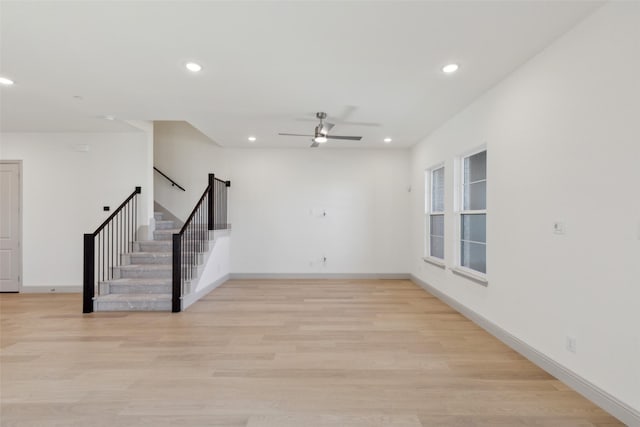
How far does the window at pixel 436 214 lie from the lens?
17.8ft

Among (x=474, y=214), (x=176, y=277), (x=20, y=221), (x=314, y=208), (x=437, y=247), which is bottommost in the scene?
(x=176, y=277)

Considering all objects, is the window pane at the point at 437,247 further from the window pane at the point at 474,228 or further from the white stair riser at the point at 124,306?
the white stair riser at the point at 124,306

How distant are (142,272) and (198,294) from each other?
0.95 meters

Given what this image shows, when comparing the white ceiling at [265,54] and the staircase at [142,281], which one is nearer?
the white ceiling at [265,54]

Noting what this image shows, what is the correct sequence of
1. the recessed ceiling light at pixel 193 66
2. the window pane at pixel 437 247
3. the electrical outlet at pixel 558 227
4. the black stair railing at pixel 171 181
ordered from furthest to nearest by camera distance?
the black stair railing at pixel 171 181
the window pane at pixel 437 247
the recessed ceiling light at pixel 193 66
the electrical outlet at pixel 558 227

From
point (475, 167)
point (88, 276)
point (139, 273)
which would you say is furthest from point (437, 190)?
point (88, 276)

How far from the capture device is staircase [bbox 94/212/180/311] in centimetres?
429

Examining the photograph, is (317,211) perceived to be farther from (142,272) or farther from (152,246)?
(142,272)

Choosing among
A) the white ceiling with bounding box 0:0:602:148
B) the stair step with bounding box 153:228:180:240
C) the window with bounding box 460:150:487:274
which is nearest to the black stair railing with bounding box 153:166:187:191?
the stair step with bounding box 153:228:180:240

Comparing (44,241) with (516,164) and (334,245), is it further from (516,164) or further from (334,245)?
(516,164)

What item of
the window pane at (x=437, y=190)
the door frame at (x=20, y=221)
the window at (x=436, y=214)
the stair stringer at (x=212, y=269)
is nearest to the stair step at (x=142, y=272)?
the stair stringer at (x=212, y=269)

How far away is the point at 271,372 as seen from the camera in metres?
2.58

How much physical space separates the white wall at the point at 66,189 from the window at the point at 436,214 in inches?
205

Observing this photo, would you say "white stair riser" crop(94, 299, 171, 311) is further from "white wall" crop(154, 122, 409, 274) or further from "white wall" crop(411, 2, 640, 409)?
"white wall" crop(411, 2, 640, 409)
